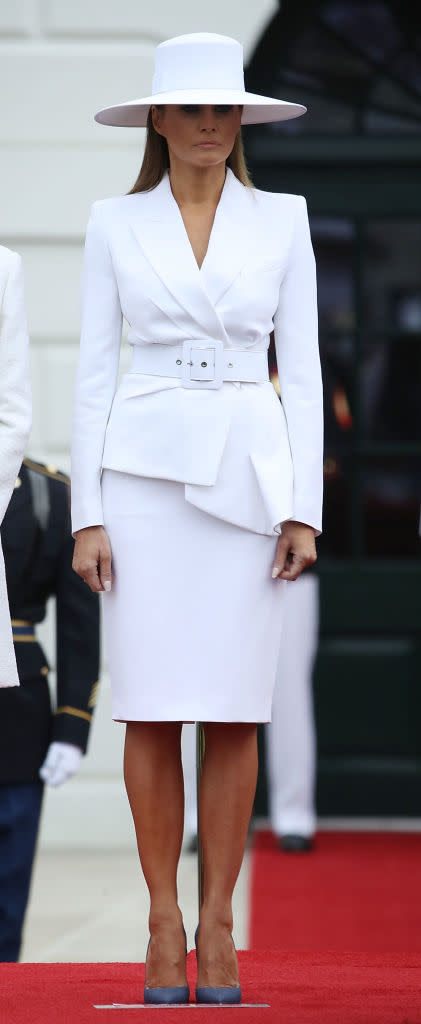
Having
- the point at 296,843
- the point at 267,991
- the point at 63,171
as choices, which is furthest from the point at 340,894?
the point at 267,991

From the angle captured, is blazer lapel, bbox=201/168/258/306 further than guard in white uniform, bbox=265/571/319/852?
No

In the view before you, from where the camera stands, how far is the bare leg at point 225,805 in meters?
3.35

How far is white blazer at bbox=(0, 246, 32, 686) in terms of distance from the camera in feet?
11.3

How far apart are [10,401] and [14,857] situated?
1.23 meters

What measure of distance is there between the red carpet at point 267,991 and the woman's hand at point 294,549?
735 millimetres

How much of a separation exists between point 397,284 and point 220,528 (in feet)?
15.2

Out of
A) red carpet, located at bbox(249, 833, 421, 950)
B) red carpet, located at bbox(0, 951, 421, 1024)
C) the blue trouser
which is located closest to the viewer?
red carpet, located at bbox(0, 951, 421, 1024)

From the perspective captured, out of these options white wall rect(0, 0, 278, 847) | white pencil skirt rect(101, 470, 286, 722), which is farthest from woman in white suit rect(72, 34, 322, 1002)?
white wall rect(0, 0, 278, 847)

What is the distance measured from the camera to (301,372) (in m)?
3.40

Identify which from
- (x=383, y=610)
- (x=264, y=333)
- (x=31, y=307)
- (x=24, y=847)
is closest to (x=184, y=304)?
(x=264, y=333)

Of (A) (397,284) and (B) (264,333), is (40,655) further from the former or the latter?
(A) (397,284)

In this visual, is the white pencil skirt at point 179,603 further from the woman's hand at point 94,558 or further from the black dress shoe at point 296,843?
the black dress shoe at point 296,843

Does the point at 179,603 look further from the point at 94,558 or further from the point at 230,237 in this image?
the point at 230,237

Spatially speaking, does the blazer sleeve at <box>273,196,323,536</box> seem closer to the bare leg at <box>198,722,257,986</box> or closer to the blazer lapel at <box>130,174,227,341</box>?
the blazer lapel at <box>130,174,227,341</box>
